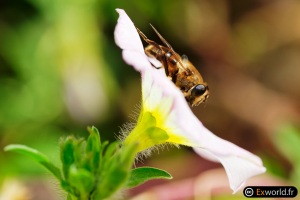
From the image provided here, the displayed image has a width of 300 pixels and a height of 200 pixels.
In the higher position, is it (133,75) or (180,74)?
(180,74)

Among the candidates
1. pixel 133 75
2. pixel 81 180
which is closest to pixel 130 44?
pixel 81 180

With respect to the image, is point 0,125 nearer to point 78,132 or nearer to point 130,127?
point 78,132

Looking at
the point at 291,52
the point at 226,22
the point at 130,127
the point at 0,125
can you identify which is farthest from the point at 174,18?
the point at 130,127

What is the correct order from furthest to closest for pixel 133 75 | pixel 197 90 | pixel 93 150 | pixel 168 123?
pixel 133 75
pixel 197 90
pixel 168 123
pixel 93 150

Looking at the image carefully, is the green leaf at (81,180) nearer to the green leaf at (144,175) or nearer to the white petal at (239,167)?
the green leaf at (144,175)

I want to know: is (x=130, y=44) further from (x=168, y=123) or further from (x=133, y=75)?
(x=133, y=75)
